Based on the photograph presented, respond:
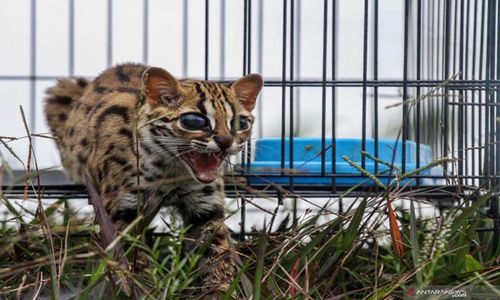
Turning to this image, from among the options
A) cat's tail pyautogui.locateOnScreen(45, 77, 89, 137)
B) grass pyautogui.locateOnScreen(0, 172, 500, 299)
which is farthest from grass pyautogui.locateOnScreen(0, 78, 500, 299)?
cat's tail pyautogui.locateOnScreen(45, 77, 89, 137)

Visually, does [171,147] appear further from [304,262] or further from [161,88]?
[304,262]

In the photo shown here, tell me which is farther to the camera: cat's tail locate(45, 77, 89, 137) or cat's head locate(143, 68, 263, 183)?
cat's tail locate(45, 77, 89, 137)

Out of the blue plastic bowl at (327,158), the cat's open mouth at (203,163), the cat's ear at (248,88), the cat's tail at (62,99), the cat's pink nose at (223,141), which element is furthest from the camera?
the cat's tail at (62,99)

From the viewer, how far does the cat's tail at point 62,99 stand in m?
4.18

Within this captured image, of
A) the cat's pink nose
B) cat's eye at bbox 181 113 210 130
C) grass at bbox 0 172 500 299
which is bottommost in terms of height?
grass at bbox 0 172 500 299

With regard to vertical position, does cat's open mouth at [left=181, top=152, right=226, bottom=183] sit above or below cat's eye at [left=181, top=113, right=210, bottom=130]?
below

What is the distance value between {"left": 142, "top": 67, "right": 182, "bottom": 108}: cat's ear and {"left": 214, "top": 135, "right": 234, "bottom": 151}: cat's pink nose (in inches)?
10.8

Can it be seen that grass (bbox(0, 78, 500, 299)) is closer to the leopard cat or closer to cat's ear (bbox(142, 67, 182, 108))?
the leopard cat

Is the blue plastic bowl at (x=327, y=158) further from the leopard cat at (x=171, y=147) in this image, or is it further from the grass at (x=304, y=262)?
the grass at (x=304, y=262)

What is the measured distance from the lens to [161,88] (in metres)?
3.10

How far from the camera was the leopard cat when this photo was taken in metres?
2.88

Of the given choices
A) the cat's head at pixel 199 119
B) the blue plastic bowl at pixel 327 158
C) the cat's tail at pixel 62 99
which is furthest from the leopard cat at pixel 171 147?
the cat's tail at pixel 62 99

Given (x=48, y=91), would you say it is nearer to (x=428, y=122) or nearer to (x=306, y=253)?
(x=428, y=122)

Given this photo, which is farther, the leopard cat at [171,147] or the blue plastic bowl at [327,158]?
the blue plastic bowl at [327,158]
